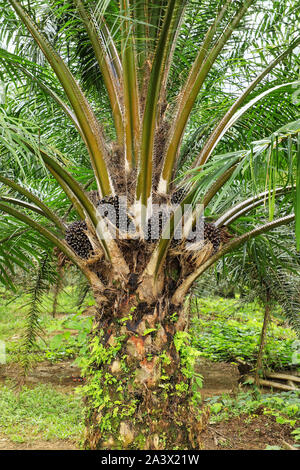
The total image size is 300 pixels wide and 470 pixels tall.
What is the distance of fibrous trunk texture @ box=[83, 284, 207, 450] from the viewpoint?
2609 mm

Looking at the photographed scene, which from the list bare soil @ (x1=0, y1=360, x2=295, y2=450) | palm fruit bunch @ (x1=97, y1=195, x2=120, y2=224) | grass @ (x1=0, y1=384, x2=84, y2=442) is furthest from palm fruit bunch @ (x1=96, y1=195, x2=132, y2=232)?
grass @ (x1=0, y1=384, x2=84, y2=442)

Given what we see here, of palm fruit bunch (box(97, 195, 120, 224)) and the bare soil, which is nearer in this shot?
palm fruit bunch (box(97, 195, 120, 224))

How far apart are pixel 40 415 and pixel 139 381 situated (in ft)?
7.87

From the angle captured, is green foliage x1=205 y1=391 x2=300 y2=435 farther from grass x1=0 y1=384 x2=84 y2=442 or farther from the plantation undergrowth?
grass x1=0 y1=384 x2=84 y2=442

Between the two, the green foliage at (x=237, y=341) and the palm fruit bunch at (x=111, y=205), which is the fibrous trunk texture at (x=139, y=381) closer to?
the palm fruit bunch at (x=111, y=205)

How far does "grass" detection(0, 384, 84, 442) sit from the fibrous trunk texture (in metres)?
0.95

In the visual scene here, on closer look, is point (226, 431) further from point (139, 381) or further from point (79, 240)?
point (79, 240)

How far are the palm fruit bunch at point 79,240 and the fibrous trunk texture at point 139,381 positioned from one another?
371 millimetres

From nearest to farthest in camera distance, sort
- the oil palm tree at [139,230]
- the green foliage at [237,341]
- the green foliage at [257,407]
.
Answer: the oil palm tree at [139,230] → the green foliage at [257,407] → the green foliage at [237,341]

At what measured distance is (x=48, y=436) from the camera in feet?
13.0

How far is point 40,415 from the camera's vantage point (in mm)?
4547

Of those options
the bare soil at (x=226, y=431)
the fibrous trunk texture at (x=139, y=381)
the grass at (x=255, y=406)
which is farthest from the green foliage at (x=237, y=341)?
the fibrous trunk texture at (x=139, y=381)

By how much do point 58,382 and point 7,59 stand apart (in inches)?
176

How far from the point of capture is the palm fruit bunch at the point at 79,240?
289 cm
